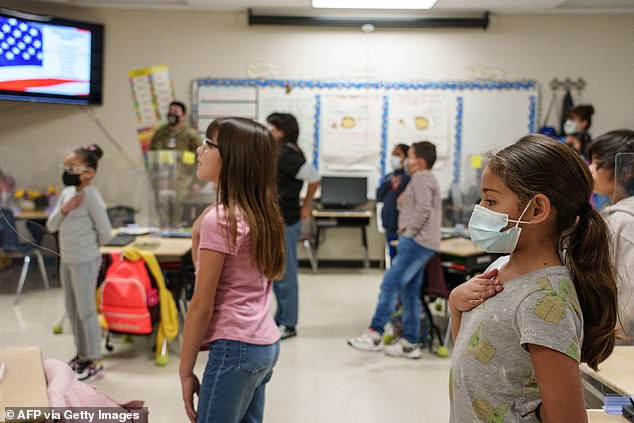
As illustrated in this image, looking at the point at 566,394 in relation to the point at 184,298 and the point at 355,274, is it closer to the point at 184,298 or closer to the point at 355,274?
the point at 184,298

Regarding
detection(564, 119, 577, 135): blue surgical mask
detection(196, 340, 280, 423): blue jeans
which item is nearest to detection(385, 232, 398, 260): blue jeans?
detection(564, 119, 577, 135): blue surgical mask

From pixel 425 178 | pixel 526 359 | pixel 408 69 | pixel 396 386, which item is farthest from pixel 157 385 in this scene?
pixel 408 69

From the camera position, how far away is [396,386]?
358 centimetres

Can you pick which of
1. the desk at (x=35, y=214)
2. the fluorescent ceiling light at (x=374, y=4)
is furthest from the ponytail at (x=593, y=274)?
the fluorescent ceiling light at (x=374, y=4)

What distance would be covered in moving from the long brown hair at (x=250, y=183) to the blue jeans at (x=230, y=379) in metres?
0.22

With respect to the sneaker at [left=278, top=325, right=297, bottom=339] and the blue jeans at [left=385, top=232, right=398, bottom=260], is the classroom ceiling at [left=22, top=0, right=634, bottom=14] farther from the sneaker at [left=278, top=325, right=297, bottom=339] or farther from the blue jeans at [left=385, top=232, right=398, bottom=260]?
the sneaker at [left=278, top=325, right=297, bottom=339]

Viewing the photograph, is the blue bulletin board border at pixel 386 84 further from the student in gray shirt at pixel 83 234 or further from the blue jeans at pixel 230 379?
the blue jeans at pixel 230 379

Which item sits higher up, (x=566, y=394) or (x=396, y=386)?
(x=566, y=394)

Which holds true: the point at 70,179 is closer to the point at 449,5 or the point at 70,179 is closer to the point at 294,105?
the point at 294,105

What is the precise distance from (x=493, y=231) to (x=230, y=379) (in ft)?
2.55

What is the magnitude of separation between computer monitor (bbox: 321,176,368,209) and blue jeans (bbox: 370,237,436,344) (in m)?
2.93

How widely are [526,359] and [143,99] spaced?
6620 mm

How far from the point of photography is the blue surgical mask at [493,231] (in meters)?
1.20

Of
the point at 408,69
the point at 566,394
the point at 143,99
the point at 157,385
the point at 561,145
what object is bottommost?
the point at 157,385
